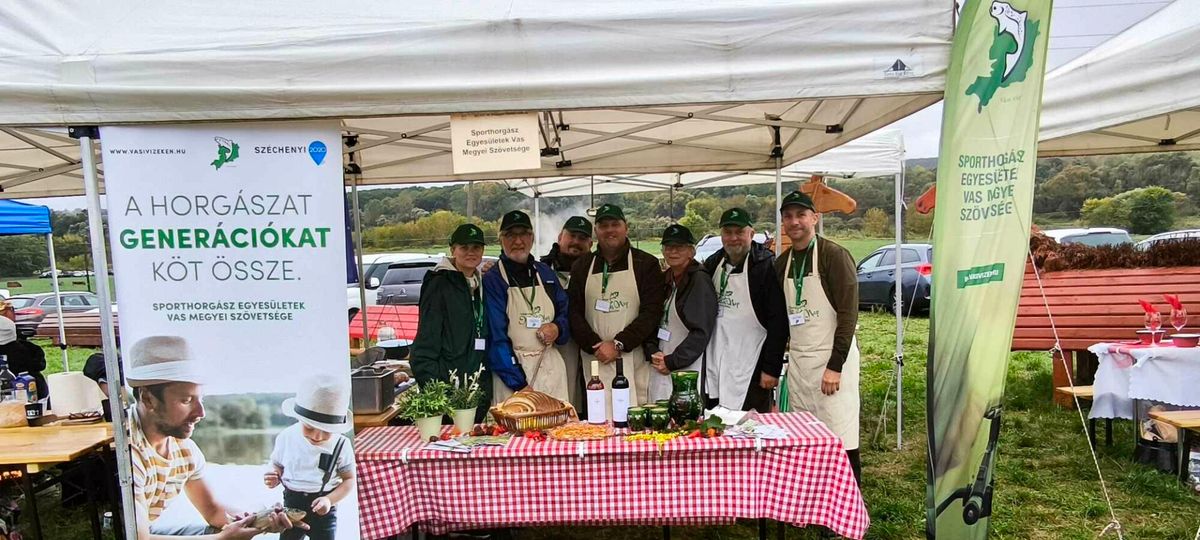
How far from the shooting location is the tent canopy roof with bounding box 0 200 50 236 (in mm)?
7559

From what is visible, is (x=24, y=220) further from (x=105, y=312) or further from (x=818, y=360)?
(x=818, y=360)

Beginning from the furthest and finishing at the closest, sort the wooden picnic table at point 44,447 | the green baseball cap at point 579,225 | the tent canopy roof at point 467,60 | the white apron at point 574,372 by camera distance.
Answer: the green baseball cap at point 579,225 → the white apron at point 574,372 → the wooden picnic table at point 44,447 → the tent canopy roof at point 467,60

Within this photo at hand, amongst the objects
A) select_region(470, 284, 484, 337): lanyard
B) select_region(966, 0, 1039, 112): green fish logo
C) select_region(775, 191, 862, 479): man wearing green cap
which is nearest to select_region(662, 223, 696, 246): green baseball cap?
select_region(775, 191, 862, 479): man wearing green cap

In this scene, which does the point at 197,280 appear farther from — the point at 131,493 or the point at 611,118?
the point at 611,118

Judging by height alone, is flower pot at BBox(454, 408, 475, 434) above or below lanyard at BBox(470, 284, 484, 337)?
below

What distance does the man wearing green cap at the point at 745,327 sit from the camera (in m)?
3.54

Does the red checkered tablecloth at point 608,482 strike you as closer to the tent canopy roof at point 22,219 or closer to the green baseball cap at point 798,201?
the green baseball cap at point 798,201

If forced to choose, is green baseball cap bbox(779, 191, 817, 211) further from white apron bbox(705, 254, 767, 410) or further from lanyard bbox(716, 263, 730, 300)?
lanyard bbox(716, 263, 730, 300)

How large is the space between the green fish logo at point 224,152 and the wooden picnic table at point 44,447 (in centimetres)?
152

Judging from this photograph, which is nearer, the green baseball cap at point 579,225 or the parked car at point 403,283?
the green baseball cap at point 579,225

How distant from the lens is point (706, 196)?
23109 millimetres

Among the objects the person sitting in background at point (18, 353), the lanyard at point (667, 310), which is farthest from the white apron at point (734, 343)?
the person sitting in background at point (18, 353)

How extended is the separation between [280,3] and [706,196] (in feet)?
69.5

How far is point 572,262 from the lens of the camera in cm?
470
